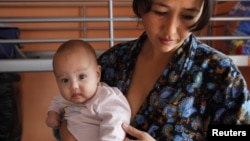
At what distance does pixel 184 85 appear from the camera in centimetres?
84

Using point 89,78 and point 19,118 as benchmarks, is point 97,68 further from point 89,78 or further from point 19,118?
point 19,118

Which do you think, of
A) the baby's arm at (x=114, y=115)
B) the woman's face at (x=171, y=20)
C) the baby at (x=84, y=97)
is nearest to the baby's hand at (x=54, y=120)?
the baby at (x=84, y=97)

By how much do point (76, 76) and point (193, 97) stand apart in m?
0.32

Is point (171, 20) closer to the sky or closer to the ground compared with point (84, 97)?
closer to the sky

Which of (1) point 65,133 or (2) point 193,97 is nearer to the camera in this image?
(2) point 193,97

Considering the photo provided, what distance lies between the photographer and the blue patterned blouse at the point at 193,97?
783 millimetres

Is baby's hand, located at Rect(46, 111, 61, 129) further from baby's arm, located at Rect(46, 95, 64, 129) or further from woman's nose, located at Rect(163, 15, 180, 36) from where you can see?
woman's nose, located at Rect(163, 15, 180, 36)

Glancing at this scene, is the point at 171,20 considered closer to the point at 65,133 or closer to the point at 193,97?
the point at 193,97

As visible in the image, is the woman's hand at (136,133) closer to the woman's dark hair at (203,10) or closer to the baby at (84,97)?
the baby at (84,97)

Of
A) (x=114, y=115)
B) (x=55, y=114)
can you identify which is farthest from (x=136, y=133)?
(x=55, y=114)

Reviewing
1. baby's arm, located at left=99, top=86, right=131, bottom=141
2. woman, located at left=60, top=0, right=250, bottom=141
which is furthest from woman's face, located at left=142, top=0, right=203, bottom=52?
baby's arm, located at left=99, top=86, right=131, bottom=141

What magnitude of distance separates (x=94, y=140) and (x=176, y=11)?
39cm

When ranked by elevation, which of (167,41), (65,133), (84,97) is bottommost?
(65,133)

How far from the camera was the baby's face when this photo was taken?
942mm
